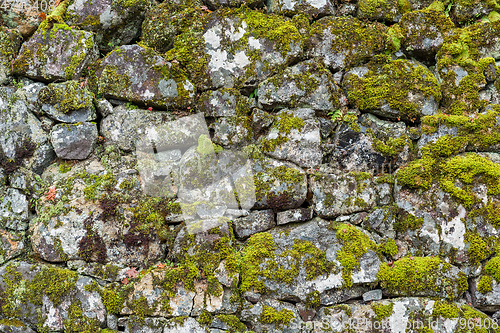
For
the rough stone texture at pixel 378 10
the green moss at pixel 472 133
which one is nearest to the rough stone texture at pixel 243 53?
the rough stone texture at pixel 378 10

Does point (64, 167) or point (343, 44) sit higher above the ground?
point (343, 44)

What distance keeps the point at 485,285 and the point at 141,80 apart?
7.58 m

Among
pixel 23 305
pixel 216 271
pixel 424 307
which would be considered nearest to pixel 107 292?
pixel 23 305

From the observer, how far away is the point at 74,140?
6141 mm

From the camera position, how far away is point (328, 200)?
6109 mm

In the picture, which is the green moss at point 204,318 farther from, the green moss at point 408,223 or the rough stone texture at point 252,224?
the green moss at point 408,223

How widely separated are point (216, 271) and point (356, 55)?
17.2 feet

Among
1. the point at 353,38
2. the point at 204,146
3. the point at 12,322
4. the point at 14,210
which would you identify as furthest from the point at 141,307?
the point at 353,38

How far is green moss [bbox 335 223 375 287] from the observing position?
5.69 meters

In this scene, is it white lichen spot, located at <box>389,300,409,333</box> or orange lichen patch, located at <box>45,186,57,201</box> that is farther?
orange lichen patch, located at <box>45,186,57,201</box>

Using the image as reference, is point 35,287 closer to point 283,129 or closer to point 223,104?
point 223,104

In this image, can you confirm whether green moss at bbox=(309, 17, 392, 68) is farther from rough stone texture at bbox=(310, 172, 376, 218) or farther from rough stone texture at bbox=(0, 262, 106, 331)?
rough stone texture at bbox=(0, 262, 106, 331)

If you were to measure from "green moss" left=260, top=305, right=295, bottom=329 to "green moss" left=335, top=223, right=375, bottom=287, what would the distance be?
1.17 m

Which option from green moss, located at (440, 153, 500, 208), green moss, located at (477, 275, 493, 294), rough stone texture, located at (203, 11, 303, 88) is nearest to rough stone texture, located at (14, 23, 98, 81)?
rough stone texture, located at (203, 11, 303, 88)
